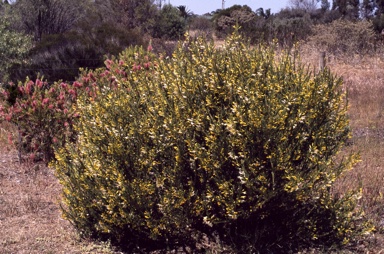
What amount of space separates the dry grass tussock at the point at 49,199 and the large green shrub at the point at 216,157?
29 centimetres

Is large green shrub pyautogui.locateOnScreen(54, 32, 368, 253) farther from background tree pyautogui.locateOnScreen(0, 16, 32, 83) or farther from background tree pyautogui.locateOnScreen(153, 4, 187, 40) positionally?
background tree pyautogui.locateOnScreen(153, 4, 187, 40)

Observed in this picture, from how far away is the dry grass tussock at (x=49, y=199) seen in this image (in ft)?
15.3

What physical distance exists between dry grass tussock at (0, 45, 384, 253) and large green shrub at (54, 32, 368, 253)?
0.29 meters

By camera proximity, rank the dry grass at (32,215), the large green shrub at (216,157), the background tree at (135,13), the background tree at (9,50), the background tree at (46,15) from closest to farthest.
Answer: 1. the large green shrub at (216,157)
2. the dry grass at (32,215)
3. the background tree at (9,50)
4. the background tree at (46,15)
5. the background tree at (135,13)

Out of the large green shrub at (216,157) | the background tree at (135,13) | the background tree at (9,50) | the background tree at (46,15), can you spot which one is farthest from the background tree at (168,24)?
the large green shrub at (216,157)

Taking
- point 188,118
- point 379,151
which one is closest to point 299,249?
point 188,118

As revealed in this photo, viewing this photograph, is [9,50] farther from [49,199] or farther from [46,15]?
[46,15]

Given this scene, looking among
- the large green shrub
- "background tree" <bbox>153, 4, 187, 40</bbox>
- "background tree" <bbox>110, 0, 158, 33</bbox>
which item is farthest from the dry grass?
"background tree" <bbox>153, 4, 187, 40</bbox>

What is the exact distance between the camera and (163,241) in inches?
179

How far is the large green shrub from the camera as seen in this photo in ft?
12.9

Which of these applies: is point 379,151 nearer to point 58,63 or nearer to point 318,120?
point 318,120

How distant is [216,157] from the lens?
3953 mm

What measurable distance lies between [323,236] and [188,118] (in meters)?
1.67

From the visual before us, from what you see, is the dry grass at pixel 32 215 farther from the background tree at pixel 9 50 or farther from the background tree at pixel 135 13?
the background tree at pixel 135 13
